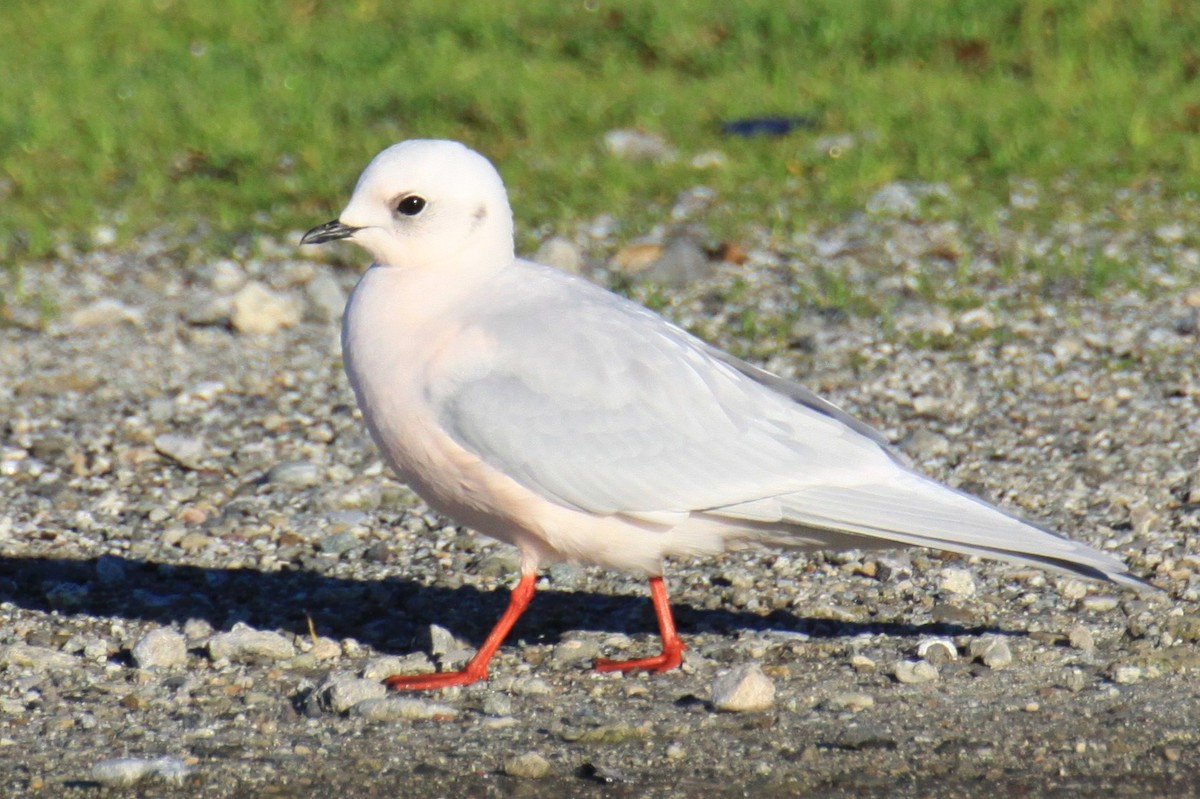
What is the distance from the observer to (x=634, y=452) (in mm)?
4434

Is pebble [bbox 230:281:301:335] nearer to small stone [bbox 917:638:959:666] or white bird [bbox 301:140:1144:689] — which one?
white bird [bbox 301:140:1144:689]

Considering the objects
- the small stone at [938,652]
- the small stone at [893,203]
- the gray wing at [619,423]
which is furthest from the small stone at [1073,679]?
the small stone at [893,203]

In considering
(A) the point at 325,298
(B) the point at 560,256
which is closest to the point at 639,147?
(B) the point at 560,256

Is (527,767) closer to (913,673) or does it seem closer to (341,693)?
(341,693)

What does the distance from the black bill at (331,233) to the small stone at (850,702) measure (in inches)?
66.2

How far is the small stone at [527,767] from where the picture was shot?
382 centimetres

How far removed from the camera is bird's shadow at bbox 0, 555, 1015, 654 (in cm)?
483

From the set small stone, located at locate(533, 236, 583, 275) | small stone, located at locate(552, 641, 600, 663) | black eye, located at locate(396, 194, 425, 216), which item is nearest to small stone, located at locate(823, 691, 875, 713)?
small stone, located at locate(552, 641, 600, 663)

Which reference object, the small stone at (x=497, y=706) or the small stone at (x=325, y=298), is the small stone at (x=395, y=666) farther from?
the small stone at (x=325, y=298)

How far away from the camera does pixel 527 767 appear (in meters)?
3.83

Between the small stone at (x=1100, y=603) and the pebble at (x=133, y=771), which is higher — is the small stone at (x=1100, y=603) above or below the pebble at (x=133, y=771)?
below

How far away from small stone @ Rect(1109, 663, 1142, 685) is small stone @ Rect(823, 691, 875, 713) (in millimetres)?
584

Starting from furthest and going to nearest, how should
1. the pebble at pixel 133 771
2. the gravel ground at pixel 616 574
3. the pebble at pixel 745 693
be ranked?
the pebble at pixel 745 693 < the gravel ground at pixel 616 574 < the pebble at pixel 133 771

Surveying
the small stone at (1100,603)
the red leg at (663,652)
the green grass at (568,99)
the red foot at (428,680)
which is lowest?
the green grass at (568,99)
